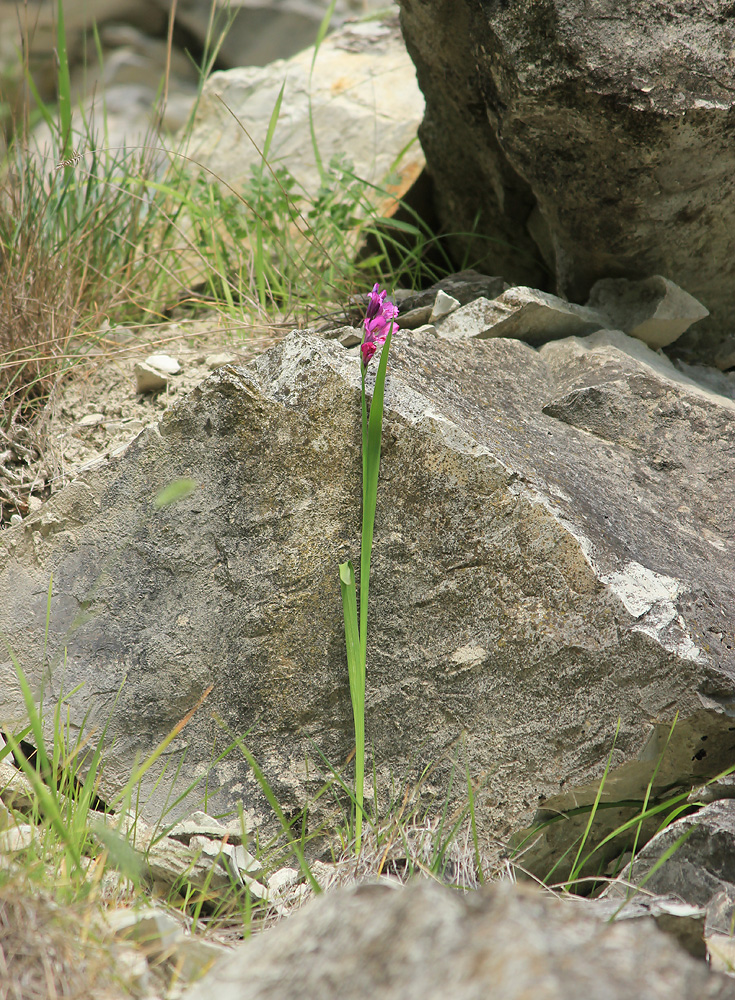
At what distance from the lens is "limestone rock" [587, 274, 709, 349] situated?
1.92 m

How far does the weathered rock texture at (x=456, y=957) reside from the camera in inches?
27.4

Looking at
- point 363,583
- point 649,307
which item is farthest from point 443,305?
point 363,583

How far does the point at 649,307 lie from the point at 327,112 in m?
1.99

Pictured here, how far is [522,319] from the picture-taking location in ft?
6.24

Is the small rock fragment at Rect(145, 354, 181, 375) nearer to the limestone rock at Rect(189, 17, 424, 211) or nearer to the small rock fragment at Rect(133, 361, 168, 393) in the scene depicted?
the small rock fragment at Rect(133, 361, 168, 393)

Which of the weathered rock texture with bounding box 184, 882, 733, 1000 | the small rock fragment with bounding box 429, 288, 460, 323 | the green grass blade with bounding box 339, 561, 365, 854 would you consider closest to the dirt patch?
the small rock fragment with bounding box 429, 288, 460, 323

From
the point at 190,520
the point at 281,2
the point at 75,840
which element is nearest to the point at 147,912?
the point at 75,840

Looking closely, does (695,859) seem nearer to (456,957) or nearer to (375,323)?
(456,957)

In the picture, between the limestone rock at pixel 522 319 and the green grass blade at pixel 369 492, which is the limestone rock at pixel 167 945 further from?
the limestone rock at pixel 522 319

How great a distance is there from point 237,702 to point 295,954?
2.28ft

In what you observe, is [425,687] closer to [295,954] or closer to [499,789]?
[499,789]

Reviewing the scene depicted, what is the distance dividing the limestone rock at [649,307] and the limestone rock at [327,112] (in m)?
A: 1.18

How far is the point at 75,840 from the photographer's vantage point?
1138 millimetres

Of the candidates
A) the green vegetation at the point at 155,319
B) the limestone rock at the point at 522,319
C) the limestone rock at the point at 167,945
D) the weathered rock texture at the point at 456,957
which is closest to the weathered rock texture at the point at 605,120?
the limestone rock at the point at 522,319
